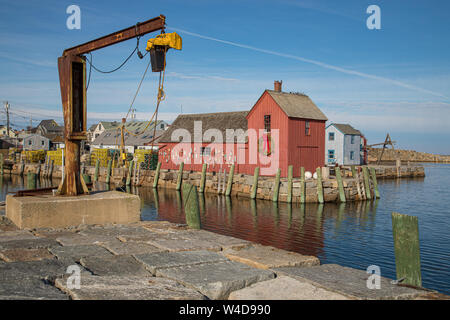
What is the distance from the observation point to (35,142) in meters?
70.7

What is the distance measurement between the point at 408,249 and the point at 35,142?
2940 inches

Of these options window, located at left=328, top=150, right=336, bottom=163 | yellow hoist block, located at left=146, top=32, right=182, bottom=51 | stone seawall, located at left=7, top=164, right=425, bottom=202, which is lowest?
stone seawall, located at left=7, top=164, right=425, bottom=202

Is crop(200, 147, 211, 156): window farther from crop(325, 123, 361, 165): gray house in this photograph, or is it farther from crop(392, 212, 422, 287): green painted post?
crop(392, 212, 422, 287): green painted post

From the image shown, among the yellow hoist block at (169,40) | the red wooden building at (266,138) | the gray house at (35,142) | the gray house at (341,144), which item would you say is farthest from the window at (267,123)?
the gray house at (35,142)

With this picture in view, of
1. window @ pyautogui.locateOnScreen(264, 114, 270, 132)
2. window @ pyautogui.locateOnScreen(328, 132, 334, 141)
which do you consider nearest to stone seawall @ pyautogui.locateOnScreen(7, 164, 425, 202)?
window @ pyautogui.locateOnScreen(264, 114, 270, 132)

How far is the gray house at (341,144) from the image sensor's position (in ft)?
157

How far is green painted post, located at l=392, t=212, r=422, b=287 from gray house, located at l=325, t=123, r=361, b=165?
4243 centimetres

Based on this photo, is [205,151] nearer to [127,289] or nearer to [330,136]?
[330,136]

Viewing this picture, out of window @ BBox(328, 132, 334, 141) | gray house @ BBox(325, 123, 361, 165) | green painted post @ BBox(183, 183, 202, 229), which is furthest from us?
window @ BBox(328, 132, 334, 141)

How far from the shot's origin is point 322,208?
22156 mm

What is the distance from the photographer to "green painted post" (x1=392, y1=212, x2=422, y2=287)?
6.10m

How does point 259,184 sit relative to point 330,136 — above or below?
below

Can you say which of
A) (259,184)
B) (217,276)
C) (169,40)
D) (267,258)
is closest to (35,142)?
(259,184)
